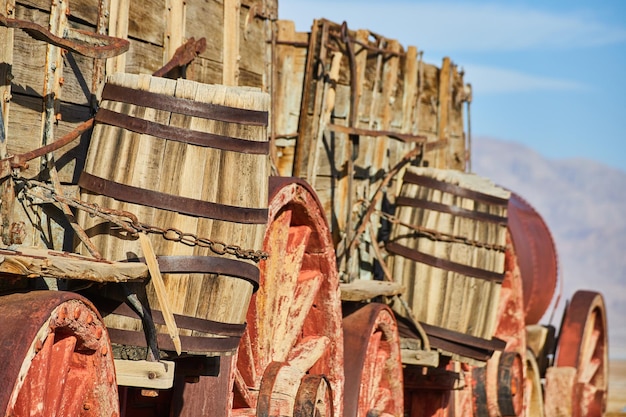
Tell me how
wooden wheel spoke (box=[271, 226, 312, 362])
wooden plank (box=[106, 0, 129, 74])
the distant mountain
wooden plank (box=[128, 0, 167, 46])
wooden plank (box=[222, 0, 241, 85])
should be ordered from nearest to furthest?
wooden plank (box=[106, 0, 129, 74])
wooden plank (box=[128, 0, 167, 46])
wooden wheel spoke (box=[271, 226, 312, 362])
wooden plank (box=[222, 0, 241, 85])
the distant mountain

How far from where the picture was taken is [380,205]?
22.0ft

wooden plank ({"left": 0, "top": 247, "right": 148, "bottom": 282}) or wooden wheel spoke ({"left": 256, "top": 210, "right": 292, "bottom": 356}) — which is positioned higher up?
wooden plank ({"left": 0, "top": 247, "right": 148, "bottom": 282})

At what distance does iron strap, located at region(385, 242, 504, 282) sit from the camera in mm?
5973

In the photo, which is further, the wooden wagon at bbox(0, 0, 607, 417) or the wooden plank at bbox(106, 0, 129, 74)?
the wooden plank at bbox(106, 0, 129, 74)

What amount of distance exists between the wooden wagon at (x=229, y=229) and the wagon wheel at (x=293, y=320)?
1 centimetres

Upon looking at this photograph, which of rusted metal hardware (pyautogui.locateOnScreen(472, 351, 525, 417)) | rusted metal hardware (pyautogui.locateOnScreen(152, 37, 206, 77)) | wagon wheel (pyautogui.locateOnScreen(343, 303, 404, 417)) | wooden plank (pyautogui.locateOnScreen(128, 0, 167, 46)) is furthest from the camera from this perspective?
rusted metal hardware (pyautogui.locateOnScreen(472, 351, 525, 417))

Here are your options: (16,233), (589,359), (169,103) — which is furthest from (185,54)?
(589,359)

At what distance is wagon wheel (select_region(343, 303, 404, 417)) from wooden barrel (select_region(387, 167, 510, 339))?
1.37 feet

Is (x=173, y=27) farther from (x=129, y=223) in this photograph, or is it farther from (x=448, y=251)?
(x=448, y=251)

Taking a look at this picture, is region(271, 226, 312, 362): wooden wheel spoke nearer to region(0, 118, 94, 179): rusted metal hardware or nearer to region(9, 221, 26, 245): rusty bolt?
region(0, 118, 94, 179): rusted metal hardware

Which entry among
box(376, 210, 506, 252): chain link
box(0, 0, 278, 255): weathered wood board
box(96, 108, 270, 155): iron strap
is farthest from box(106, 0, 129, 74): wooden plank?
box(376, 210, 506, 252): chain link

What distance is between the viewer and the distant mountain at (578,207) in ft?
198

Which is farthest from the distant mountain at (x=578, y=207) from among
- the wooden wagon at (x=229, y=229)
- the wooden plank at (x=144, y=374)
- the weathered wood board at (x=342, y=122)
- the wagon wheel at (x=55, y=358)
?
the wagon wheel at (x=55, y=358)

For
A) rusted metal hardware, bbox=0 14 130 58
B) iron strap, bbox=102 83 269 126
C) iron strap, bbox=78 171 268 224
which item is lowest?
iron strap, bbox=78 171 268 224
